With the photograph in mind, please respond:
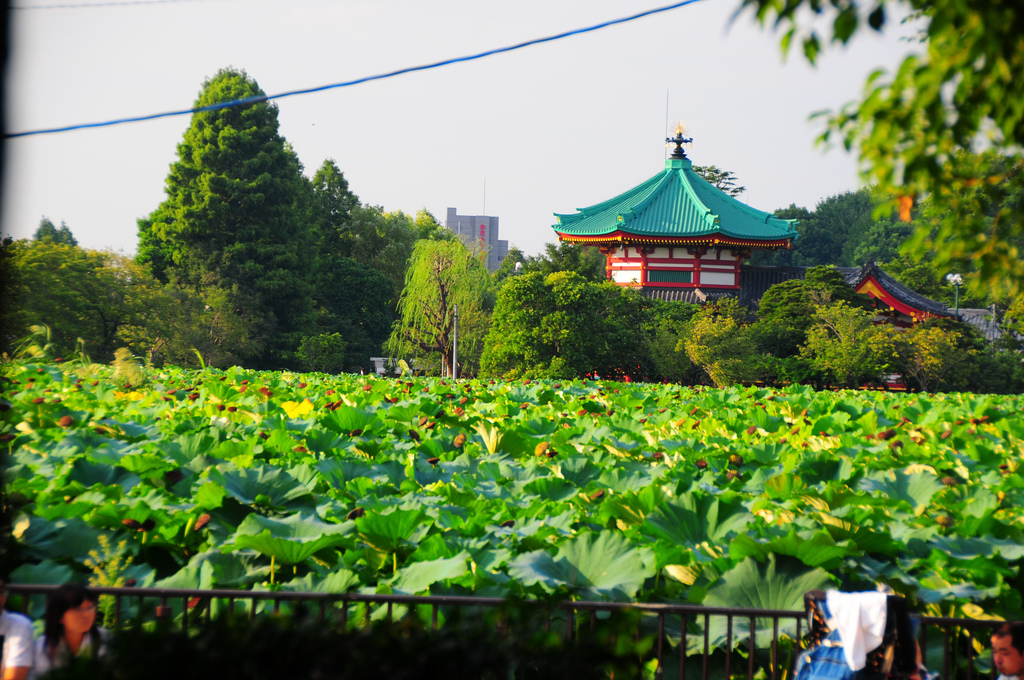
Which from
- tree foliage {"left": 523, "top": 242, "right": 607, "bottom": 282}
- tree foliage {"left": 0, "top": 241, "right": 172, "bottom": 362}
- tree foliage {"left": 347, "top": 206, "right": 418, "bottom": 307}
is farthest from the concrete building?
tree foliage {"left": 0, "top": 241, "right": 172, "bottom": 362}

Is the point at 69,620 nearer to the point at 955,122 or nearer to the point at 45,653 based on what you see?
the point at 45,653

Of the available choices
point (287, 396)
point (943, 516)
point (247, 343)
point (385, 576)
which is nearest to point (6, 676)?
point (385, 576)

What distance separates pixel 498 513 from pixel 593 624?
102 centimetres

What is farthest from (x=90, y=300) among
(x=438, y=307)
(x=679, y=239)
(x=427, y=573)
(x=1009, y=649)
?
(x=1009, y=649)

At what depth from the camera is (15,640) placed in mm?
2658

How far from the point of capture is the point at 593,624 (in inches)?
106

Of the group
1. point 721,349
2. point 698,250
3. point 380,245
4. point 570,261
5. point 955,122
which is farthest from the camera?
point 380,245

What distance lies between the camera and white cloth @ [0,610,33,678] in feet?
8.70

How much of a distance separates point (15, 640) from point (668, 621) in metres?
2.33

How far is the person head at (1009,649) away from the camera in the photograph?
264 cm

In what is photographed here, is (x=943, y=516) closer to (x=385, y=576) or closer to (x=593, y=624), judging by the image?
(x=593, y=624)

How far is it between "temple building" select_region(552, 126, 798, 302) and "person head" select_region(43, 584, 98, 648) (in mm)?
25166

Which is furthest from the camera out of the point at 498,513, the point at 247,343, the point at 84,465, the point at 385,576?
the point at 247,343

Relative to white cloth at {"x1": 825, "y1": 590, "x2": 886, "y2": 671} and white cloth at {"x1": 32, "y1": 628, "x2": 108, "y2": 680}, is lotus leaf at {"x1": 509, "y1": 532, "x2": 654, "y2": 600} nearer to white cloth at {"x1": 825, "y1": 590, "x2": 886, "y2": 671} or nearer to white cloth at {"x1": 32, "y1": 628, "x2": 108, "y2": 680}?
white cloth at {"x1": 825, "y1": 590, "x2": 886, "y2": 671}
